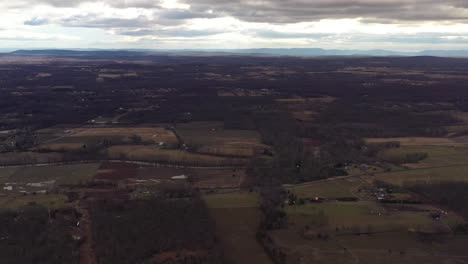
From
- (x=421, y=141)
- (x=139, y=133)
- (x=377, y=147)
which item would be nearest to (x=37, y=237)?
(x=139, y=133)

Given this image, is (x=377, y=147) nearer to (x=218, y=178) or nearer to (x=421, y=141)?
(x=421, y=141)

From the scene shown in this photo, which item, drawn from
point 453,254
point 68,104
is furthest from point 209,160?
point 68,104

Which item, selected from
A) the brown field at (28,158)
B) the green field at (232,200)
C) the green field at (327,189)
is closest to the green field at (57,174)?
the brown field at (28,158)

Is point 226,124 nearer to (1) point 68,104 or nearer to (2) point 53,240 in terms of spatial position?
(1) point 68,104

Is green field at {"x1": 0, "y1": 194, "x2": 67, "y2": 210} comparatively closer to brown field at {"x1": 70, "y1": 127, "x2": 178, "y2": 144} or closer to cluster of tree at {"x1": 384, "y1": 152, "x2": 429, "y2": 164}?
brown field at {"x1": 70, "y1": 127, "x2": 178, "y2": 144}

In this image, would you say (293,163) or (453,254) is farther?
(293,163)

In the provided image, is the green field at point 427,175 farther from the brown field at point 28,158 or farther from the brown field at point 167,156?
the brown field at point 28,158
